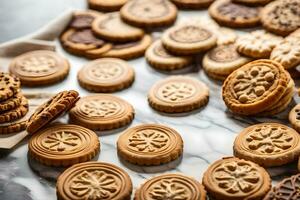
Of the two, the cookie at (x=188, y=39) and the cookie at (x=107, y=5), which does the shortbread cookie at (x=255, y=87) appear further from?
the cookie at (x=107, y=5)

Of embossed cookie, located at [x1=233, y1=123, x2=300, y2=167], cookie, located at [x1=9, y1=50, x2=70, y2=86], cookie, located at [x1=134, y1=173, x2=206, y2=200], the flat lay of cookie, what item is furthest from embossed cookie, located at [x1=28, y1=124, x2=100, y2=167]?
embossed cookie, located at [x1=233, y1=123, x2=300, y2=167]

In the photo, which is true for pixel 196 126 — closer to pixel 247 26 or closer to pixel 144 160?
pixel 144 160

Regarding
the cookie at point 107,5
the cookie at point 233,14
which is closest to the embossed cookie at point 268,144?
the cookie at point 233,14

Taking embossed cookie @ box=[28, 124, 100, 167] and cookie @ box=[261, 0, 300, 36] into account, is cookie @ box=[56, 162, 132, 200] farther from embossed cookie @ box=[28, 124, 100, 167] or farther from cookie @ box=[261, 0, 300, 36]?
cookie @ box=[261, 0, 300, 36]

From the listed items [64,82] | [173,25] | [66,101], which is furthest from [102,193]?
[173,25]

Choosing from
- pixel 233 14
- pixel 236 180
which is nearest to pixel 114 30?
pixel 233 14

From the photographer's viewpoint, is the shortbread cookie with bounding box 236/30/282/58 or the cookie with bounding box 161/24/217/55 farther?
the cookie with bounding box 161/24/217/55

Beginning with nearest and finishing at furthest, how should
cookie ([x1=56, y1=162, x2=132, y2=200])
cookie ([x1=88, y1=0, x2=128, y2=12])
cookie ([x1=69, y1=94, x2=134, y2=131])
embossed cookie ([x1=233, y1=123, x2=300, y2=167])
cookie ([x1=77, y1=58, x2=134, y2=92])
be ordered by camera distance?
cookie ([x1=56, y1=162, x2=132, y2=200]), embossed cookie ([x1=233, y1=123, x2=300, y2=167]), cookie ([x1=69, y1=94, x2=134, y2=131]), cookie ([x1=77, y1=58, x2=134, y2=92]), cookie ([x1=88, y1=0, x2=128, y2=12])
